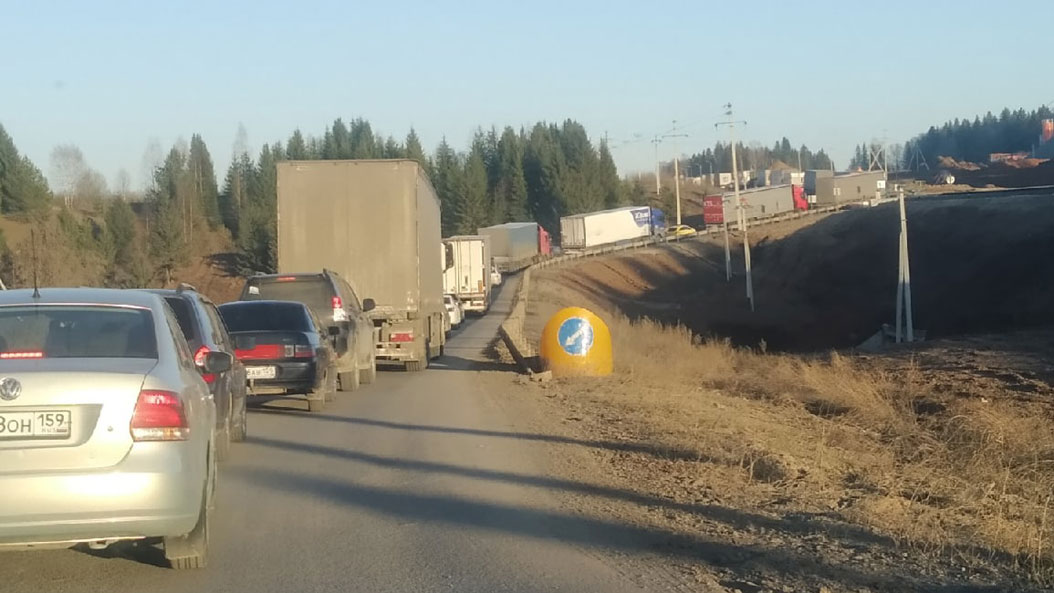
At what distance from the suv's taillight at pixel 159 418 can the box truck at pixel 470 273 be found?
4764cm

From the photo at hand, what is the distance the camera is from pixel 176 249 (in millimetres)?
89000

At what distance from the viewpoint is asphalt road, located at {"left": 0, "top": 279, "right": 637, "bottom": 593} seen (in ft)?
23.3

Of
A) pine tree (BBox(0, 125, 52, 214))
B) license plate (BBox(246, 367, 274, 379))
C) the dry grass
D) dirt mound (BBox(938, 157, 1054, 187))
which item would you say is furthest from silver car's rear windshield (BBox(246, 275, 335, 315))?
dirt mound (BBox(938, 157, 1054, 187))

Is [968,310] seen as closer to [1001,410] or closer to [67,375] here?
[1001,410]

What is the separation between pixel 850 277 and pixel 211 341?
212 feet

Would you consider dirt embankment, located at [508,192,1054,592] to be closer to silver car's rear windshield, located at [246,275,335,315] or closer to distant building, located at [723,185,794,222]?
silver car's rear windshield, located at [246,275,335,315]

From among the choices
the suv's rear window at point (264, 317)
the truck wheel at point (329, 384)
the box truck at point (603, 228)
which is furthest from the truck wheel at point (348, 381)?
the box truck at point (603, 228)

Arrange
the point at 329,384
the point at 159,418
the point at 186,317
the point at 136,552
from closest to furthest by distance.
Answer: the point at 159,418 → the point at 136,552 → the point at 186,317 → the point at 329,384

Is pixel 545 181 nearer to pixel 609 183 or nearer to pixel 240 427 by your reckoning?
pixel 609 183

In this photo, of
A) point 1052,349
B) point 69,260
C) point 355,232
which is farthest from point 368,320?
point 69,260

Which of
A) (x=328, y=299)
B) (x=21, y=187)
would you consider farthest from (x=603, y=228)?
(x=328, y=299)

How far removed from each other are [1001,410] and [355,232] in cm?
1261

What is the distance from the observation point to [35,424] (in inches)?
250

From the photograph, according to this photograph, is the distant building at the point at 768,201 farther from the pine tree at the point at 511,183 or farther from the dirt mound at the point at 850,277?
the pine tree at the point at 511,183
